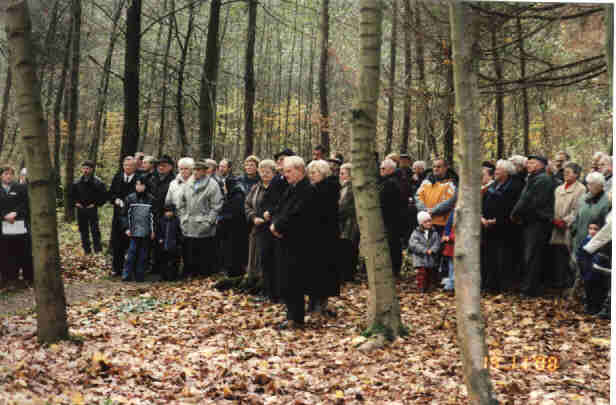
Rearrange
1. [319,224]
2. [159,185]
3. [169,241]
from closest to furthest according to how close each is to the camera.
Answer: [319,224] < [169,241] < [159,185]

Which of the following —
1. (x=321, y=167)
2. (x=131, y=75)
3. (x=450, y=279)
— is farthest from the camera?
(x=131, y=75)

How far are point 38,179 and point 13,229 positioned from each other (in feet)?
14.9

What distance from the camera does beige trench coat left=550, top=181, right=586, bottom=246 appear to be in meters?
7.77

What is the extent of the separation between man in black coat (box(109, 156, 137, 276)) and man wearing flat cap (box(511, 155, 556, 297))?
649cm

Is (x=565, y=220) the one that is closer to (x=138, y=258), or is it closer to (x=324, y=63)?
(x=138, y=258)

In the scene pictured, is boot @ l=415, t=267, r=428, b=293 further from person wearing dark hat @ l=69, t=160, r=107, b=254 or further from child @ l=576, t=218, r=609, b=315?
person wearing dark hat @ l=69, t=160, r=107, b=254

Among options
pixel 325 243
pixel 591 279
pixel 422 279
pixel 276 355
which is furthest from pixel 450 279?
pixel 276 355

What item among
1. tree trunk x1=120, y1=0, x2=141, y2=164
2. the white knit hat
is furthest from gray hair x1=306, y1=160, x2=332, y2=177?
tree trunk x1=120, y1=0, x2=141, y2=164

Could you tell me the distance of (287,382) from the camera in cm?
470

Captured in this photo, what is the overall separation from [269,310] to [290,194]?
1805 mm

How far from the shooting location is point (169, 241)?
976 cm

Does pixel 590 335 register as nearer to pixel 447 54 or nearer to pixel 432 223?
pixel 432 223

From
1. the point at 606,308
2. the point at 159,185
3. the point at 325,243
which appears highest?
the point at 159,185

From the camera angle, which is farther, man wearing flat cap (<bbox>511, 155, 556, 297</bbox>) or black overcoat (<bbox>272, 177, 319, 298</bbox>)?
man wearing flat cap (<bbox>511, 155, 556, 297</bbox>)
